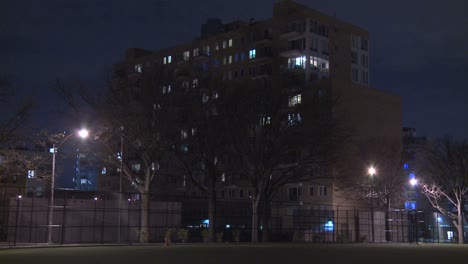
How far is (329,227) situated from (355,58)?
40.4 meters

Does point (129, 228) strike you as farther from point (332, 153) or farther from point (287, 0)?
point (287, 0)

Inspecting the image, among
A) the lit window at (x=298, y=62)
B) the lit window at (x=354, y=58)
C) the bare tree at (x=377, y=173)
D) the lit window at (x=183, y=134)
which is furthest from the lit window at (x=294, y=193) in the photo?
the lit window at (x=183, y=134)

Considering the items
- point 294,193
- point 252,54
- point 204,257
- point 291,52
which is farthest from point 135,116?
point 252,54

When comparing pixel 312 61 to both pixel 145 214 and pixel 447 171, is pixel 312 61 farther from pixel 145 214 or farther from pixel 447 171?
pixel 145 214

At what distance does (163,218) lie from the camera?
6234 centimetres

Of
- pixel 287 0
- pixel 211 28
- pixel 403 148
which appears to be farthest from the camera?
pixel 211 28

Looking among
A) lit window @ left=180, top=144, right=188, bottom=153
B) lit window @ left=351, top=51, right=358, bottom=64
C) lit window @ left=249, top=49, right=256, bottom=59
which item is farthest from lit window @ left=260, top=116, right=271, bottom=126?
lit window @ left=351, top=51, right=358, bottom=64

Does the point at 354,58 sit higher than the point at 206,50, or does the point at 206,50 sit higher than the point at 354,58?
the point at 206,50

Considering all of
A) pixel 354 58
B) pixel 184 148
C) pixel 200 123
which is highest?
pixel 354 58

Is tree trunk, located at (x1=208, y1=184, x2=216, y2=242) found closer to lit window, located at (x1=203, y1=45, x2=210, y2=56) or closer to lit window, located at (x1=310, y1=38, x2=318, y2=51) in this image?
lit window, located at (x1=310, y1=38, x2=318, y2=51)

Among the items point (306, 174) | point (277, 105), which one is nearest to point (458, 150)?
point (306, 174)

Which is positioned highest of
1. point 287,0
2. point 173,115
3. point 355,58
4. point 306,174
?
point 287,0

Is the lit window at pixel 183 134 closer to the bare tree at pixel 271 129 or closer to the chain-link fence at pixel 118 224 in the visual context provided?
the bare tree at pixel 271 129

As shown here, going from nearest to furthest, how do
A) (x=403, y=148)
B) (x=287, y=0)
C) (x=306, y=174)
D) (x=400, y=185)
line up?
(x=306, y=174) → (x=400, y=185) → (x=403, y=148) → (x=287, y=0)
